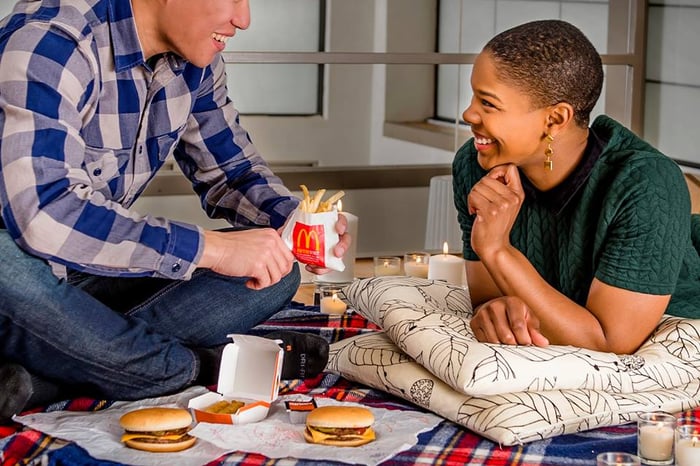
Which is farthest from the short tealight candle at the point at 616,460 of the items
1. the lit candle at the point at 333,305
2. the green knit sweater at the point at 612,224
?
the lit candle at the point at 333,305

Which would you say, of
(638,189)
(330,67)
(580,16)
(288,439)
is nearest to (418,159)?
(330,67)

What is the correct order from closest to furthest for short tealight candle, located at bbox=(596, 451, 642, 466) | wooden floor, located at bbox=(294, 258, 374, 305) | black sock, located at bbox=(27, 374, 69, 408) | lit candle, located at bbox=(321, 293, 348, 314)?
short tealight candle, located at bbox=(596, 451, 642, 466), black sock, located at bbox=(27, 374, 69, 408), lit candle, located at bbox=(321, 293, 348, 314), wooden floor, located at bbox=(294, 258, 374, 305)

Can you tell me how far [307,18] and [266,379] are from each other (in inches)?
88.8

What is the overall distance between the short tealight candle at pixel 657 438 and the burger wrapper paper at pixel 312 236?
0.65 m

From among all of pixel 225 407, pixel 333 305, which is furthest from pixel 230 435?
pixel 333 305

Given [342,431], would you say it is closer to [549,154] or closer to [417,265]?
[549,154]

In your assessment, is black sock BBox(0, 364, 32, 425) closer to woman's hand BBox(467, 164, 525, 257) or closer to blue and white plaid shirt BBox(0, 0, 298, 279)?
blue and white plaid shirt BBox(0, 0, 298, 279)

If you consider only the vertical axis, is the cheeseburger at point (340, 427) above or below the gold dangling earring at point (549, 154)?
below

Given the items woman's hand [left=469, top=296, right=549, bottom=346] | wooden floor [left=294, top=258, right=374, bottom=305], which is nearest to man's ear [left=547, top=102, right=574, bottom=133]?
woman's hand [left=469, top=296, right=549, bottom=346]

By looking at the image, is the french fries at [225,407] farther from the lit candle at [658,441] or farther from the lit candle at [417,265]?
the lit candle at [417,265]

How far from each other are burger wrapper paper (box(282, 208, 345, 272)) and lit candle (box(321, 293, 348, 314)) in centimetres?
69

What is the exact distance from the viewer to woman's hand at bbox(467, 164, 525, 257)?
87.7 inches

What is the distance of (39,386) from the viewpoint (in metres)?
2.15

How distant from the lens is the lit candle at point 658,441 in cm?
188
